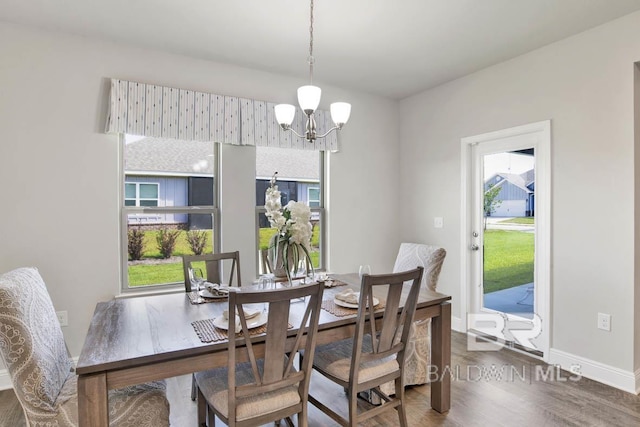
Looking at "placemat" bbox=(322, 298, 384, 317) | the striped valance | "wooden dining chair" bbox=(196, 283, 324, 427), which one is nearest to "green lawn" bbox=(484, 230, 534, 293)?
"placemat" bbox=(322, 298, 384, 317)

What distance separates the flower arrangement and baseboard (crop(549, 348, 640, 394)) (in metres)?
2.37

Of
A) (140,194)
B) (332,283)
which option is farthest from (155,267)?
(332,283)

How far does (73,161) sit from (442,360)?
10.1ft

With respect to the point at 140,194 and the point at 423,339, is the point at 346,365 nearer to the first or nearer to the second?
the point at 423,339

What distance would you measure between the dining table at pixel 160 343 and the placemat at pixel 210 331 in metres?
0.02

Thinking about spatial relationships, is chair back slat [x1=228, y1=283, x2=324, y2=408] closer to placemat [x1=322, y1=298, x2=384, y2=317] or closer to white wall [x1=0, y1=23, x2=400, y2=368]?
placemat [x1=322, y1=298, x2=384, y2=317]

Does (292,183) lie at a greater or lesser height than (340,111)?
lesser

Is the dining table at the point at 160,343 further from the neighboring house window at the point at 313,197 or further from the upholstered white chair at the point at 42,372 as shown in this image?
the neighboring house window at the point at 313,197

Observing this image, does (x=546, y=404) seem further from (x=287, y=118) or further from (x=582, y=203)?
(x=287, y=118)

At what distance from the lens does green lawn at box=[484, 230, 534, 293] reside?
3311 mm

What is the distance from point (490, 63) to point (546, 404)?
286cm

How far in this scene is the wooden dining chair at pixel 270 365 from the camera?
1.47m

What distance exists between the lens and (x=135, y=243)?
3.20m

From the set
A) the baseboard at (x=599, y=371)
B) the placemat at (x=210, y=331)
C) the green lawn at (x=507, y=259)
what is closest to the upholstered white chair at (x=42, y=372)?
the placemat at (x=210, y=331)
